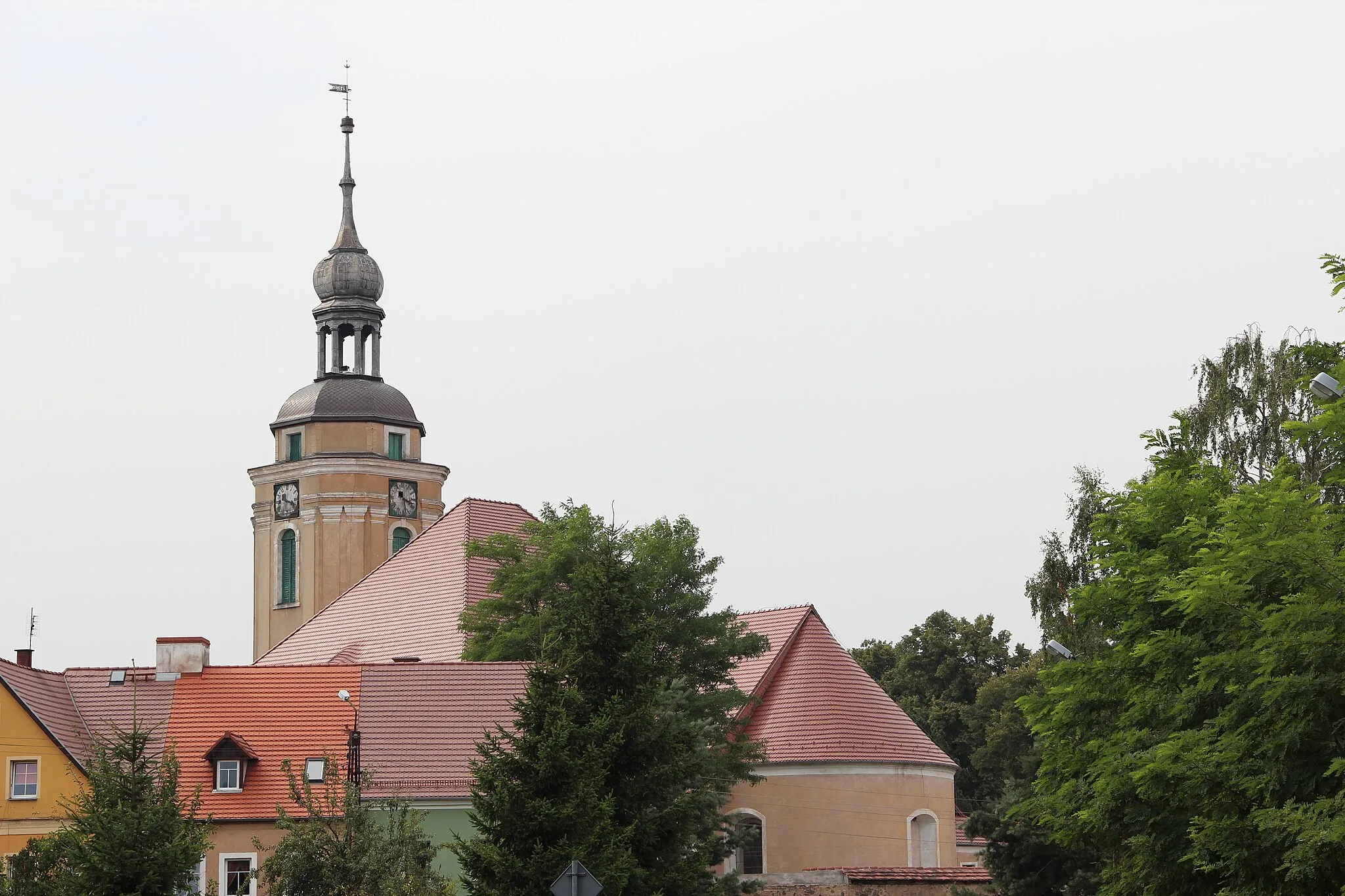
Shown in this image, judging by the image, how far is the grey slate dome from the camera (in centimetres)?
8056

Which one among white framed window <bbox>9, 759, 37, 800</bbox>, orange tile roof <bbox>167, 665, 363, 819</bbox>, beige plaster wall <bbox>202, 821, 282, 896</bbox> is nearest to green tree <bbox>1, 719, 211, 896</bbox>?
beige plaster wall <bbox>202, 821, 282, 896</bbox>

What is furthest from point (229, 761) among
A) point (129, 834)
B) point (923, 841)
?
point (129, 834)

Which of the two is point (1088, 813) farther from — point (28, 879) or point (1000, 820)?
point (28, 879)

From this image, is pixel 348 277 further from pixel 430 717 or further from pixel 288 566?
pixel 430 717

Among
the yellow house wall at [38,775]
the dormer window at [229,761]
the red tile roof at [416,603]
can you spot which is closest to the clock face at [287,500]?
the red tile roof at [416,603]

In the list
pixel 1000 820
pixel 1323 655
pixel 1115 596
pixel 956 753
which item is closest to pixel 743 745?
pixel 1000 820

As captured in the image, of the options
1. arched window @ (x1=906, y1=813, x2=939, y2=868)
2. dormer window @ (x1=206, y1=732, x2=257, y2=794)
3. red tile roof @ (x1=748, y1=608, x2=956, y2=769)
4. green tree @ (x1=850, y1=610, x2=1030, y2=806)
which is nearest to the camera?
dormer window @ (x1=206, y1=732, x2=257, y2=794)

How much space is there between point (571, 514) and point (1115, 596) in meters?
18.1

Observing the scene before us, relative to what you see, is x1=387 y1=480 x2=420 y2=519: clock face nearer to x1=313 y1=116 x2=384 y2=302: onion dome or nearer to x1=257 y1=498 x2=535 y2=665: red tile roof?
x1=313 y1=116 x2=384 y2=302: onion dome

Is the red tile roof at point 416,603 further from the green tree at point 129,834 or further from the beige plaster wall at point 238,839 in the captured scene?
the green tree at point 129,834

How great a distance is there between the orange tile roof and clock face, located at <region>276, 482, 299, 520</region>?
32.4m

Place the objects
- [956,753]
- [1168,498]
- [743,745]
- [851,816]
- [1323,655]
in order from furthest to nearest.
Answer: [956,753] < [851,816] < [743,745] < [1168,498] < [1323,655]

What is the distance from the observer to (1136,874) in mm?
27188

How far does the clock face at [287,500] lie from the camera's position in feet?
255
